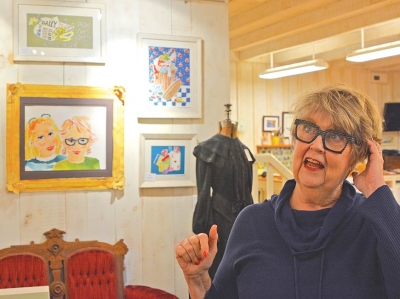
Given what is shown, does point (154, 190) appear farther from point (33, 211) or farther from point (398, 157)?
point (398, 157)

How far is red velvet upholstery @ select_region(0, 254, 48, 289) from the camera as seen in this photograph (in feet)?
12.5

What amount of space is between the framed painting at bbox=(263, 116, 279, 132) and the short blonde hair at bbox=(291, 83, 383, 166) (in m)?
9.06

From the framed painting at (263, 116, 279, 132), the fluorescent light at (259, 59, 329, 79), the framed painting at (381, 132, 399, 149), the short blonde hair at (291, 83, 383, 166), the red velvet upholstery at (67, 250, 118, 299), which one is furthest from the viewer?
the framed painting at (381, 132, 399, 149)

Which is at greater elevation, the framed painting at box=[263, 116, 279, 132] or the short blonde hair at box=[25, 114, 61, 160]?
the framed painting at box=[263, 116, 279, 132]

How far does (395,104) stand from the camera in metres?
11.4

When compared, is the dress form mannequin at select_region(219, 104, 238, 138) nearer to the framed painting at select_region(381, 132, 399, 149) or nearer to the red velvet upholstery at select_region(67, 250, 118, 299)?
the red velvet upholstery at select_region(67, 250, 118, 299)

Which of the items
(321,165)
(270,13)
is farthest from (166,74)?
(321,165)

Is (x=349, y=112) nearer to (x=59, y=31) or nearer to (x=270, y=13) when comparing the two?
(x=59, y=31)

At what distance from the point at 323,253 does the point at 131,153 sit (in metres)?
2.75

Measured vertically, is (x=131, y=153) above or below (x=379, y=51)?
below

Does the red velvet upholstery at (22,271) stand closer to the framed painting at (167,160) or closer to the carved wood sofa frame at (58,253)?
the carved wood sofa frame at (58,253)

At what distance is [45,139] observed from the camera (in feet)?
13.0

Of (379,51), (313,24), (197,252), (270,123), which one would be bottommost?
(197,252)

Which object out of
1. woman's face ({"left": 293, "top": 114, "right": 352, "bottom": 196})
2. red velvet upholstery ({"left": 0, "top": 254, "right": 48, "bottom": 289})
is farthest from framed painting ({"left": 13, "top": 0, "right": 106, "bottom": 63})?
woman's face ({"left": 293, "top": 114, "right": 352, "bottom": 196})
